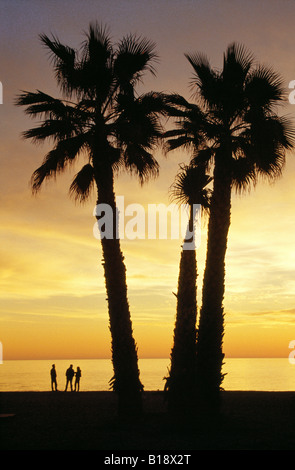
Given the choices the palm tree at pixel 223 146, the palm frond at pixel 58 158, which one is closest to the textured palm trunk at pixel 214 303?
the palm tree at pixel 223 146

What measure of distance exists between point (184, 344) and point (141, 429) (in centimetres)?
312

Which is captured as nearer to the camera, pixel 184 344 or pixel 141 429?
pixel 141 429

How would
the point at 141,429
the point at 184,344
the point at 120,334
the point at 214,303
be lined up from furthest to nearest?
the point at 184,344, the point at 214,303, the point at 120,334, the point at 141,429

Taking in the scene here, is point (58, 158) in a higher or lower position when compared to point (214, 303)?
higher

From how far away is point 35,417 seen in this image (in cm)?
1806

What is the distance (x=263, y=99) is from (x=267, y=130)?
41.4 inches

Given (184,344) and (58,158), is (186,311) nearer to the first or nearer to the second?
(184,344)

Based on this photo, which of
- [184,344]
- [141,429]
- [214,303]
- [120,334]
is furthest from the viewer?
[184,344]

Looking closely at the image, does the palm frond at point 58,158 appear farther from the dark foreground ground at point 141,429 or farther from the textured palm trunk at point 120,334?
the dark foreground ground at point 141,429

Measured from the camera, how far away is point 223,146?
18172 millimetres

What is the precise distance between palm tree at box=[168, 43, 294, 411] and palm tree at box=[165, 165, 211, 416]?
387 millimetres

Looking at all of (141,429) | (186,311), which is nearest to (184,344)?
(186,311)
